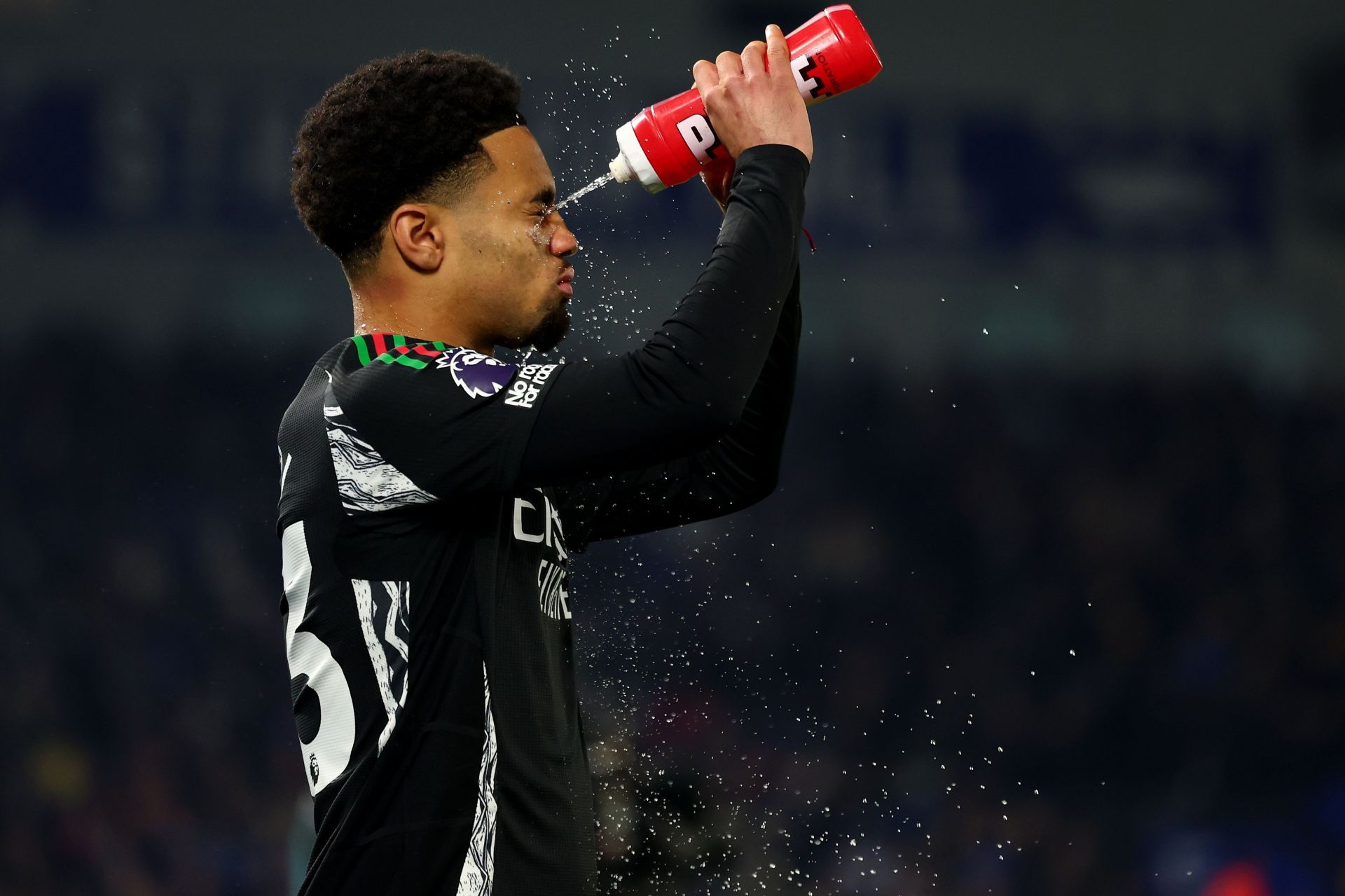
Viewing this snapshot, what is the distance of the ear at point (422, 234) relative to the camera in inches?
67.8

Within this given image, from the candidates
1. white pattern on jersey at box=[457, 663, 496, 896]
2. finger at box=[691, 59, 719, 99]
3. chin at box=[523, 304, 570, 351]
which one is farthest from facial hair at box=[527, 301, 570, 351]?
white pattern on jersey at box=[457, 663, 496, 896]

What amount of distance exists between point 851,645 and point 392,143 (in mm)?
4088

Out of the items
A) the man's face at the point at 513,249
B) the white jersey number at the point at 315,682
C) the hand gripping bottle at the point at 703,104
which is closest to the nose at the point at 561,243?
the man's face at the point at 513,249

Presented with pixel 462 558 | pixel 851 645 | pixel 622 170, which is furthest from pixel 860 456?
pixel 462 558

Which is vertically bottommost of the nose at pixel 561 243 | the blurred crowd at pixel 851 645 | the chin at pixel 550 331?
the blurred crowd at pixel 851 645

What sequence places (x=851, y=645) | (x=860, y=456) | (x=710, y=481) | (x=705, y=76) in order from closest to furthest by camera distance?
(x=705, y=76)
(x=710, y=481)
(x=851, y=645)
(x=860, y=456)

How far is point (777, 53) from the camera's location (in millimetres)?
1657

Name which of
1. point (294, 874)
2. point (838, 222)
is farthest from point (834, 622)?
point (294, 874)

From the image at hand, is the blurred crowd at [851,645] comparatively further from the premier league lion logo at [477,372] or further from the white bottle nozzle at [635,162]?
the premier league lion logo at [477,372]

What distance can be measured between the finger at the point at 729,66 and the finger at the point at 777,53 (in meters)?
0.04

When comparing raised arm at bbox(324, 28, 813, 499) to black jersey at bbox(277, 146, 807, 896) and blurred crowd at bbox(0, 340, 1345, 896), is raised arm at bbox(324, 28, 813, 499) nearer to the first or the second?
black jersey at bbox(277, 146, 807, 896)

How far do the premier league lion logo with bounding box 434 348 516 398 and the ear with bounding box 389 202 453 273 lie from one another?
0.73ft

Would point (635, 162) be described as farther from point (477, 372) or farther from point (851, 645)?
point (851, 645)

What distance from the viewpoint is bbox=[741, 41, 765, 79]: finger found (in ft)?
5.39
